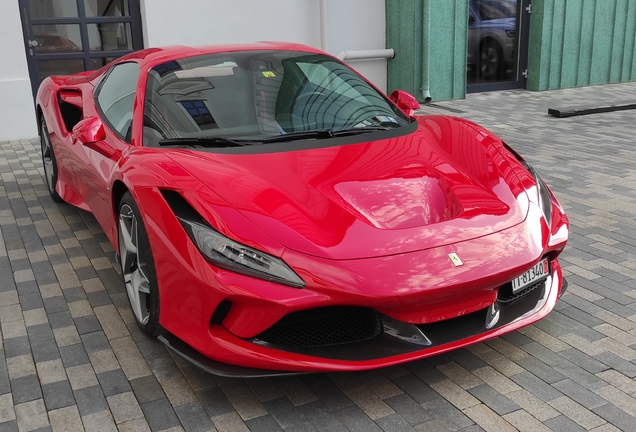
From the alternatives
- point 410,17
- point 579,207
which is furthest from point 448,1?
point 579,207

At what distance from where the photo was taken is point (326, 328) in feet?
8.21

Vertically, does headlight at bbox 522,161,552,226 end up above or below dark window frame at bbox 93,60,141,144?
below

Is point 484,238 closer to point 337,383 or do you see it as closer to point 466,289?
point 466,289

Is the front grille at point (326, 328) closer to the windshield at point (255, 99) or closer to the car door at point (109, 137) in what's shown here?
the windshield at point (255, 99)

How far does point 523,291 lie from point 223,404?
4.29 ft

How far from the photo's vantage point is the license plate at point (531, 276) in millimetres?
2740

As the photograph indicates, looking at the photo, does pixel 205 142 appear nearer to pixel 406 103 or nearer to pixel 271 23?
pixel 406 103

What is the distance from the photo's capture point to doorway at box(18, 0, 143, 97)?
8.34 metres


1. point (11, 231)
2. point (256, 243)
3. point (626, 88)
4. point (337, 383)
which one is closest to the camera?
point (256, 243)

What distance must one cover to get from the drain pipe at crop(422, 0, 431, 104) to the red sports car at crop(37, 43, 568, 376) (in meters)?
Answer: 6.16

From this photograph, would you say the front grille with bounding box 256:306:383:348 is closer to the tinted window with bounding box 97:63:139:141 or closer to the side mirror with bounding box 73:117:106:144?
the tinted window with bounding box 97:63:139:141

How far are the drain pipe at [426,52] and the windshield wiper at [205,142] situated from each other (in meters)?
6.96


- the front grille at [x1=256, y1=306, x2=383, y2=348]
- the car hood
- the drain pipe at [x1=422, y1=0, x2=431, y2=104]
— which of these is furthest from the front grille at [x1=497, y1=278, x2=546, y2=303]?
the drain pipe at [x1=422, y1=0, x2=431, y2=104]

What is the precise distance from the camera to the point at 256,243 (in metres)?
2.49
